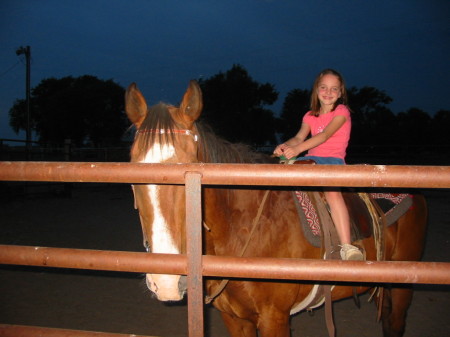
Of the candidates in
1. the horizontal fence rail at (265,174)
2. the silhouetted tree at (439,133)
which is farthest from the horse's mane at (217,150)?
the silhouetted tree at (439,133)

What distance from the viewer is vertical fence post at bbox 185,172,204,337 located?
41.4 inches

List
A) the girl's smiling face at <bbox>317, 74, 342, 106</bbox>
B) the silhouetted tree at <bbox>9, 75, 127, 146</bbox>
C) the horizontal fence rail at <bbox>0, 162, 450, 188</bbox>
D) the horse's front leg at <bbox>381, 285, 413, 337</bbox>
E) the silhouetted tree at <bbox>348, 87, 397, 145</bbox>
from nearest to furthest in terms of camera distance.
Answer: the horizontal fence rail at <bbox>0, 162, 450, 188</bbox>
the girl's smiling face at <bbox>317, 74, 342, 106</bbox>
the horse's front leg at <bbox>381, 285, 413, 337</bbox>
the silhouetted tree at <bbox>348, 87, 397, 145</bbox>
the silhouetted tree at <bbox>9, 75, 127, 146</bbox>

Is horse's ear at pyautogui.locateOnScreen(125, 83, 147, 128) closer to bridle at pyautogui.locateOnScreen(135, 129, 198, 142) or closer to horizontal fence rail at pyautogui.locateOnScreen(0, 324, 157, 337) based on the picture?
bridle at pyautogui.locateOnScreen(135, 129, 198, 142)

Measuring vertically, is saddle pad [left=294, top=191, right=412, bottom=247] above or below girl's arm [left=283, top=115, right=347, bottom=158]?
below

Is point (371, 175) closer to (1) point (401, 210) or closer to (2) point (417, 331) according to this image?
(1) point (401, 210)

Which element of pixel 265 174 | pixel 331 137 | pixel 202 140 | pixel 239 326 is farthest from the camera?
pixel 331 137

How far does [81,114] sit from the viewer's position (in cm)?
3762

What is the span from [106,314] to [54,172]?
294 centimetres

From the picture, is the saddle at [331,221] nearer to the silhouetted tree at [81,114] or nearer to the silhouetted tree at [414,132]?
the silhouetted tree at [414,132]

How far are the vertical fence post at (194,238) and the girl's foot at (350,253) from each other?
1.32 metres

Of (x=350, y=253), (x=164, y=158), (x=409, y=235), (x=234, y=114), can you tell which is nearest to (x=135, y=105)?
(x=164, y=158)

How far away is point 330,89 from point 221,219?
1.52 metres

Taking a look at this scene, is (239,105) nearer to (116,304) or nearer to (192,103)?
(116,304)

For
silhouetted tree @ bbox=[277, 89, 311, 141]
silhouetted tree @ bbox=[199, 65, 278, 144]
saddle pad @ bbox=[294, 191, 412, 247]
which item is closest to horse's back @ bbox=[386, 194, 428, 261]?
saddle pad @ bbox=[294, 191, 412, 247]
